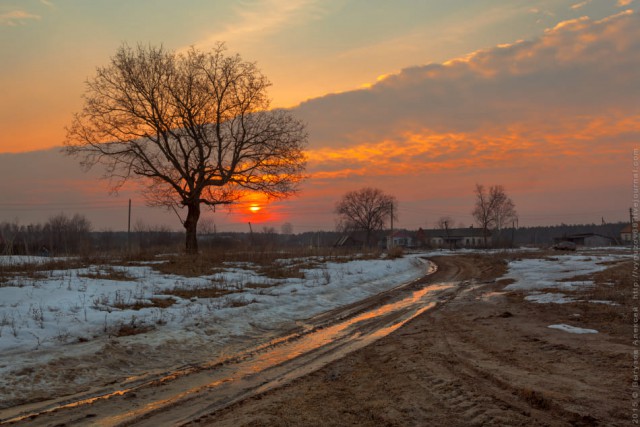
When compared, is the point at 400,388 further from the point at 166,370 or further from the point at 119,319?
the point at 119,319

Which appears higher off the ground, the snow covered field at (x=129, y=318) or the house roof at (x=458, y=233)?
the house roof at (x=458, y=233)

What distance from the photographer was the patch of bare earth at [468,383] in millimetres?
4309

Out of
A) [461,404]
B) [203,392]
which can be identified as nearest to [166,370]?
[203,392]

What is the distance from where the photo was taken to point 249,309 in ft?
37.5

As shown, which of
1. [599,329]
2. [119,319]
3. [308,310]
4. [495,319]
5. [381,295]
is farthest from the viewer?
[381,295]

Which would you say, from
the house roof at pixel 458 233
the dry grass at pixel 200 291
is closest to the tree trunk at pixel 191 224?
the dry grass at pixel 200 291

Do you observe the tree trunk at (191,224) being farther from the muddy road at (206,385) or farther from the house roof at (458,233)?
the house roof at (458,233)

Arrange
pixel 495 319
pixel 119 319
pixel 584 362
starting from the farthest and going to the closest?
pixel 495 319, pixel 119 319, pixel 584 362

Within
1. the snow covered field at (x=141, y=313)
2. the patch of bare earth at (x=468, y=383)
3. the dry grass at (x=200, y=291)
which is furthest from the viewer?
the dry grass at (x=200, y=291)

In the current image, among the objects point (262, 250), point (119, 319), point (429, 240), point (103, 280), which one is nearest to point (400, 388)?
point (119, 319)

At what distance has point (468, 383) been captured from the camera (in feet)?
17.4

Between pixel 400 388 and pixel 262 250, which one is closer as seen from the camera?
pixel 400 388

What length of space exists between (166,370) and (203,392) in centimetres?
148

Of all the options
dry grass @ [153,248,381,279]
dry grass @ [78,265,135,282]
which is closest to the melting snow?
dry grass @ [153,248,381,279]
